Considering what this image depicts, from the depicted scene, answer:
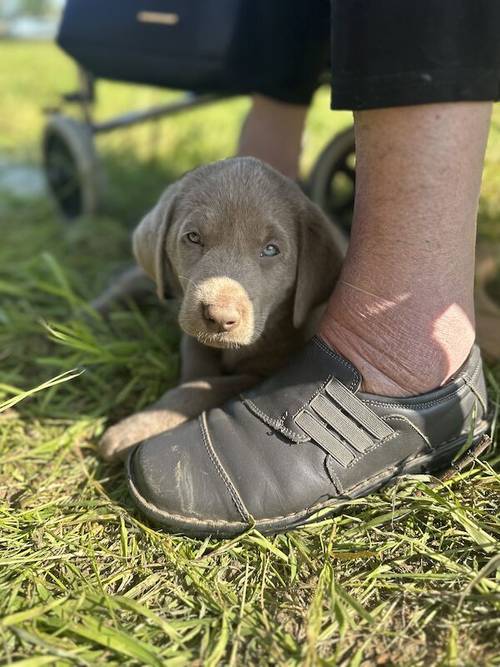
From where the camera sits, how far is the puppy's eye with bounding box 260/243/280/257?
1939 millimetres

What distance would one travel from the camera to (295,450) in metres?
1.59

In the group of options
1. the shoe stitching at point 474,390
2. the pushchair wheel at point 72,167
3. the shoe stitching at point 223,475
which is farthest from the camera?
the pushchair wheel at point 72,167

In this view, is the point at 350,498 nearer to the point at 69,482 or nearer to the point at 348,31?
the point at 69,482

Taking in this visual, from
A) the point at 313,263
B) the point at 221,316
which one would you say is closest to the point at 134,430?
the point at 221,316

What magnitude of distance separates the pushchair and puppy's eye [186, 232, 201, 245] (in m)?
1.02

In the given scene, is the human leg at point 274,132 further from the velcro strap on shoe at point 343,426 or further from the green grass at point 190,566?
the velcro strap on shoe at point 343,426

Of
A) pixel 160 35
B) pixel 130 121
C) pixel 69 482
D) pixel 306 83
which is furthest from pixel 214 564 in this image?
pixel 130 121

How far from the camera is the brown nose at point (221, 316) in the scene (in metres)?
1.67

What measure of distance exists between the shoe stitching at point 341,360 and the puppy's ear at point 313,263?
29 centimetres

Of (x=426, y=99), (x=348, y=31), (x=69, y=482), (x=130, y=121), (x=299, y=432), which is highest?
(x=348, y=31)

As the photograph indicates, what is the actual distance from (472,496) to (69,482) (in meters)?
1.08

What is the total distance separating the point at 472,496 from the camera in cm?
164

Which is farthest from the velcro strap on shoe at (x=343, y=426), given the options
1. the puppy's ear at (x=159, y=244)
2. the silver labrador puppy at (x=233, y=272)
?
the puppy's ear at (x=159, y=244)

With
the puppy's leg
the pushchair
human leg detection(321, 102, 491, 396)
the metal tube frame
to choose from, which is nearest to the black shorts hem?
human leg detection(321, 102, 491, 396)
